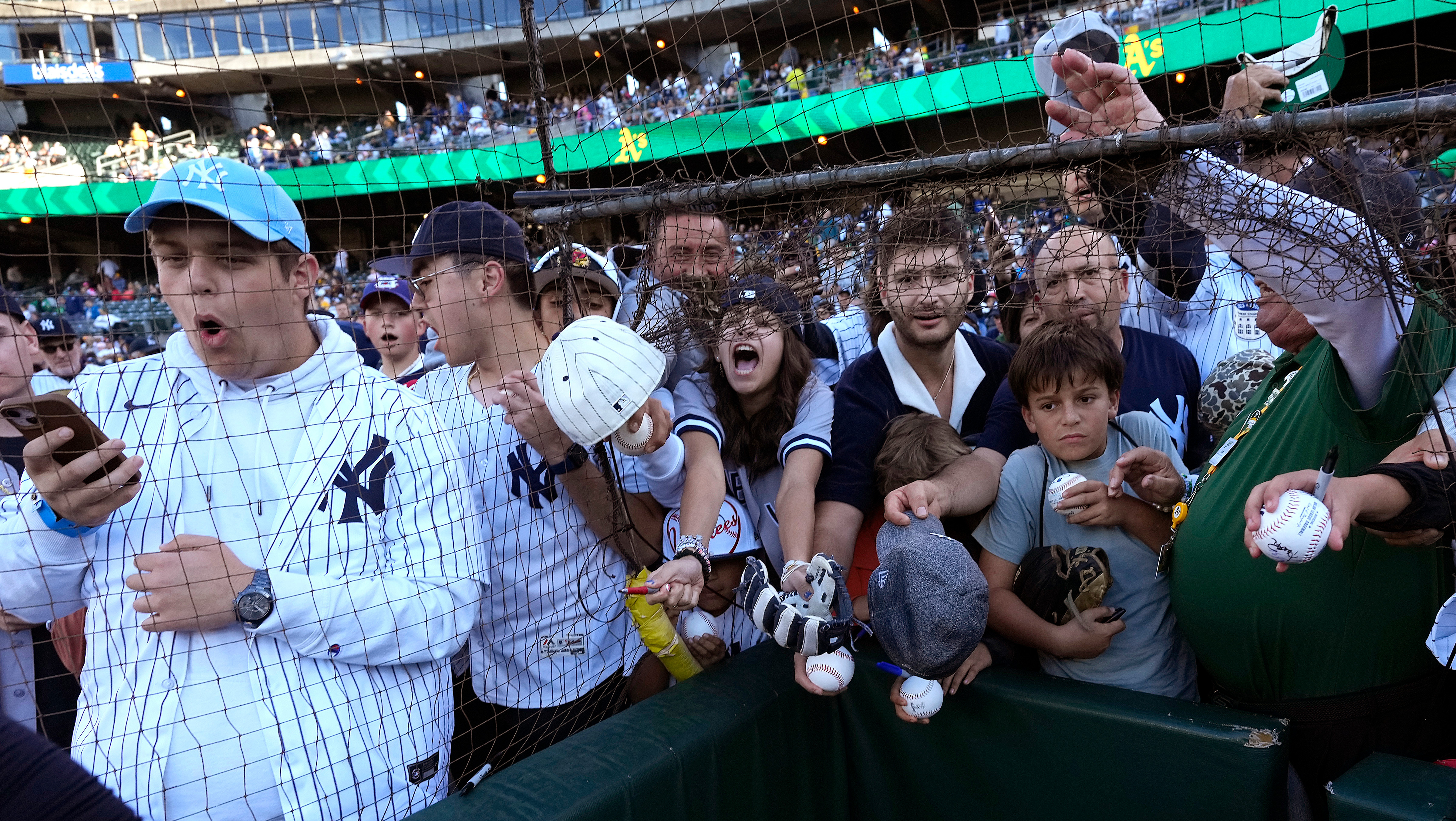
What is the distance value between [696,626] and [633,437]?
60 cm

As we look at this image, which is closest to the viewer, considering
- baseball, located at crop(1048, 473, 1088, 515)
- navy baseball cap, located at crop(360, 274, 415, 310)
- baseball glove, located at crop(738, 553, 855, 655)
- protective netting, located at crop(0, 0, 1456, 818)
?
protective netting, located at crop(0, 0, 1456, 818)

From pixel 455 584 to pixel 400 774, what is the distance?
410mm

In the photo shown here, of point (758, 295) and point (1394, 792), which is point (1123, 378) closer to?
point (758, 295)

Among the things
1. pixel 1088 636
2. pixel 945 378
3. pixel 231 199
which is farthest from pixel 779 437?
pixel 231 199

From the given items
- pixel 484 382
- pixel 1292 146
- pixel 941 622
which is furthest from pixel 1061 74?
pixel 484 382

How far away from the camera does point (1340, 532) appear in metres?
1.35

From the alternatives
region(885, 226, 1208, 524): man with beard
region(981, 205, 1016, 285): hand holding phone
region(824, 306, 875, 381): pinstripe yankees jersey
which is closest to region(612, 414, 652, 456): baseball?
region(885, 226, 1208, 524): man with beard

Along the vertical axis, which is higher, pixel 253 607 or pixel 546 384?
pixel 546 384

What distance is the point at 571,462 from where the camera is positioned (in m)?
2.11

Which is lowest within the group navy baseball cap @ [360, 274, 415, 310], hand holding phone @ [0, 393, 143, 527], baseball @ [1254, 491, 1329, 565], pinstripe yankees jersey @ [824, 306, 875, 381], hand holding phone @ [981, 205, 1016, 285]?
baseball @ [1254, 491, 1329, 565]

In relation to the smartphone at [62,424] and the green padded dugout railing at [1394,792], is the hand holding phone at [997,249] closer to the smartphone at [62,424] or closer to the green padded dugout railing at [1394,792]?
the green padded dugout railing at [1394,792]

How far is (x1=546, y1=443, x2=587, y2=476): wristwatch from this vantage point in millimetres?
2090

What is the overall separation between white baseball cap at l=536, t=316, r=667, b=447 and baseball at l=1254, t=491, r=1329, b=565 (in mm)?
1176

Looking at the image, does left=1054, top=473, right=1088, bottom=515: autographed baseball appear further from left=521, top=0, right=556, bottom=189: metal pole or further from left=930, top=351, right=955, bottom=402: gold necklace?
left=521, top=0, right=556, bottom=189: metal pole
